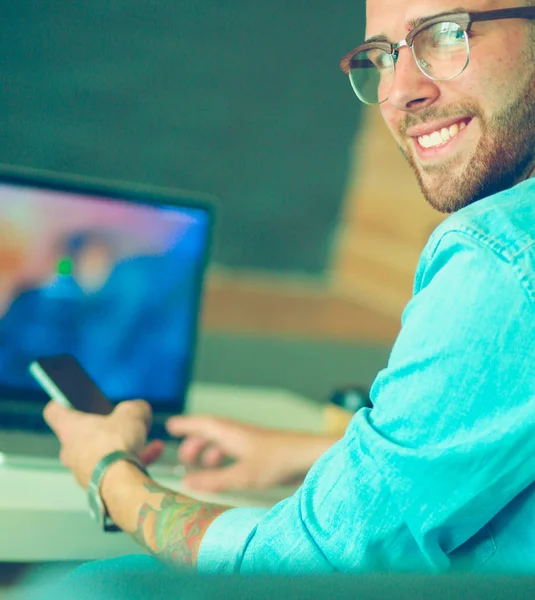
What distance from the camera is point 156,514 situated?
0.83 meters

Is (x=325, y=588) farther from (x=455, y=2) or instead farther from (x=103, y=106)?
(x=103, y=106)

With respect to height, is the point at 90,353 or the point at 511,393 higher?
the point at 511,393

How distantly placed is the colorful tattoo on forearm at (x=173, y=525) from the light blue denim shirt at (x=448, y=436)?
0.36 ft

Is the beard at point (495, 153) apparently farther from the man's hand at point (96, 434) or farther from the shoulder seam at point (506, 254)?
the man's hand at point (96, 434)

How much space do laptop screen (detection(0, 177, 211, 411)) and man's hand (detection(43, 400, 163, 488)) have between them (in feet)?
0.88

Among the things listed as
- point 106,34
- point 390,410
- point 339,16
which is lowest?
point 390,410

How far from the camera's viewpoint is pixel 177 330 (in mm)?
1375

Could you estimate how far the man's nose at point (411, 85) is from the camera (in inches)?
34.5

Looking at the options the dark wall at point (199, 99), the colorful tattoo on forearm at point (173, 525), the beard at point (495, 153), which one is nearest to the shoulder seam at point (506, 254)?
the beard at point (495, 153)

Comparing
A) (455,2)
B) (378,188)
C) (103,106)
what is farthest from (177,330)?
(378,188)

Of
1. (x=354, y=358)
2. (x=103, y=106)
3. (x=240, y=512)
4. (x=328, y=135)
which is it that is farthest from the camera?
(x=328, y=135)

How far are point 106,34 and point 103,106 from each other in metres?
0.24

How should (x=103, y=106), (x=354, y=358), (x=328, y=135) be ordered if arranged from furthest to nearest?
(x=328, y=135), (x=103, y=106), (x=354, y=358)

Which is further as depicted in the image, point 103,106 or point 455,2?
point 103,106
